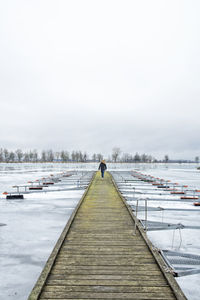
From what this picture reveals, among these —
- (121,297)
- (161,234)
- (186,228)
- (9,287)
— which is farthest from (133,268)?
(186,228)

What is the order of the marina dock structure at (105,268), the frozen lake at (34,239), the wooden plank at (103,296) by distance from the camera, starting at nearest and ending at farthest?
the wooden plank at (103,296) < the marina dock structure at (105,268) < the frozen lake at (34,239)

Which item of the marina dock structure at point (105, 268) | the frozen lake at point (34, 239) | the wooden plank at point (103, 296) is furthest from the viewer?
the frozen lake at point (34, 239)

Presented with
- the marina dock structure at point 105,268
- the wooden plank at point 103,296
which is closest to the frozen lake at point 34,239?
the marina dock structure at point 105,268

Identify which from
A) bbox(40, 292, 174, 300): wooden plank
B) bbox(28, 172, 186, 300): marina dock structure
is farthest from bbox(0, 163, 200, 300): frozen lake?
bbox(40, 292, 174, 300): wooden plank

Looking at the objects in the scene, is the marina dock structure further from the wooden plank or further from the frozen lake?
the frozen lake

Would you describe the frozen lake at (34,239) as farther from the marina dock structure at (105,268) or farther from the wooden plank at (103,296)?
the wooden plank at (103,296)

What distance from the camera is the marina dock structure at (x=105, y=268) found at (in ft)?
11.3

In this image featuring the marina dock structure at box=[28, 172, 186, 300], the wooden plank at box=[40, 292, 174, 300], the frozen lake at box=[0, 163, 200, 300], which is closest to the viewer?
the wooden plank at box=[40, 292, 174, 300]

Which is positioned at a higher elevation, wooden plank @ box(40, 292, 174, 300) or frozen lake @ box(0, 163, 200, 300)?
wooden plank @ box(40, 292, 174, 300)

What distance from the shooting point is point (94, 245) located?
5285 millimetres

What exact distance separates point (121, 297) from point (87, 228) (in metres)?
3.29

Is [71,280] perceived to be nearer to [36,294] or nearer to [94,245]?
[36,294]

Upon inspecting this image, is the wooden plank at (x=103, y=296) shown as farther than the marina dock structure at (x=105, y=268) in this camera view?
No

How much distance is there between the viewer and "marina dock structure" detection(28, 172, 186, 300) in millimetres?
3443
